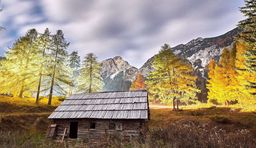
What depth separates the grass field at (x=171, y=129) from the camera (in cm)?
762

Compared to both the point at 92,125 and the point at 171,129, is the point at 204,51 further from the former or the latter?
the point at 171,129

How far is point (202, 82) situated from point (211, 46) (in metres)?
54.0

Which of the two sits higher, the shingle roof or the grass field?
the shingle roof

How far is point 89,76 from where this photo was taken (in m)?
45.7

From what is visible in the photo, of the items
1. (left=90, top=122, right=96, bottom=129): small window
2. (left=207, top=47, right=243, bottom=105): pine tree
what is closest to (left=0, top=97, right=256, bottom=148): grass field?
(left=207, top=47, right=243, bottom=105): pine tree

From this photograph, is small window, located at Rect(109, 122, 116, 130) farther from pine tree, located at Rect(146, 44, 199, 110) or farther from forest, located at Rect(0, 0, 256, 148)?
pine tree, located at Rect(146, 44, 199, 110)

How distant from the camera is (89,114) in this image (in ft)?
73.2

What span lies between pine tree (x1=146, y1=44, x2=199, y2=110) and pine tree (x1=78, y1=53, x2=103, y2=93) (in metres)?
12.0

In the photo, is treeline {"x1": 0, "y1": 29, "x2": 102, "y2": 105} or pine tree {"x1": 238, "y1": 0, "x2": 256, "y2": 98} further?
treeline {"x1": 0, "y1": 29, "x2": 102, "y2": 105}

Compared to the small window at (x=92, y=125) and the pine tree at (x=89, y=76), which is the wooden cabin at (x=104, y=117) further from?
the pine tree at (x=89, y=76)

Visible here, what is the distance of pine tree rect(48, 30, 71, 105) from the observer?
131 ft

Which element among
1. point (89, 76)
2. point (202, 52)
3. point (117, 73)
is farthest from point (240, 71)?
point (117, 73)

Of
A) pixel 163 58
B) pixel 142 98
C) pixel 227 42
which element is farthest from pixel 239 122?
pixel 227 42

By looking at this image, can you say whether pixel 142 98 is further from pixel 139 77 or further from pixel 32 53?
pixel 139 77
